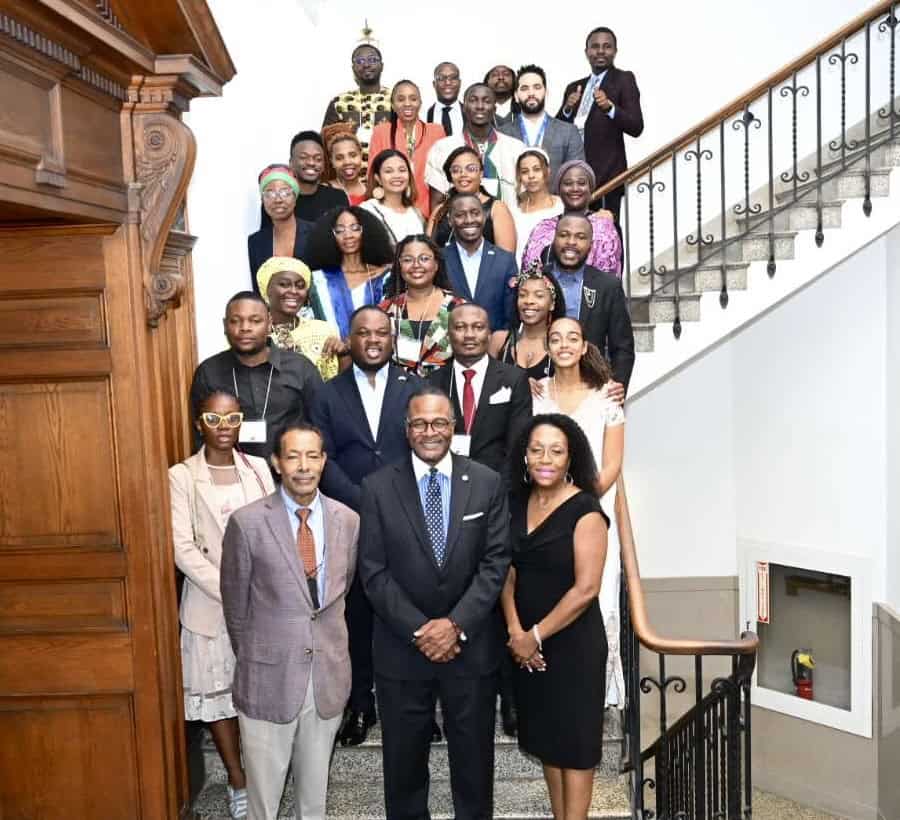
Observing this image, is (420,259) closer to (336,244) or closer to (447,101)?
(336,244)

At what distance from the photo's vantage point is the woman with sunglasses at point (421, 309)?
177 inches

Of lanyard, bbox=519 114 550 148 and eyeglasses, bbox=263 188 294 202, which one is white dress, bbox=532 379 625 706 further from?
lanyard, bbox=519 114 550 148

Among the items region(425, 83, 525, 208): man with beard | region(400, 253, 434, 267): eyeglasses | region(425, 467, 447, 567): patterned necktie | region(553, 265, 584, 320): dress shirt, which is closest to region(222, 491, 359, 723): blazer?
region(425, 467, 447, 567): patterned necktie

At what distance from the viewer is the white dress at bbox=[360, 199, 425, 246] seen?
523 cm

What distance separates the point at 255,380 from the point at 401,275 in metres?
0.89

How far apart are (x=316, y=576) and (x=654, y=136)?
6793mm

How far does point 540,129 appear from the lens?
6254 millimetres

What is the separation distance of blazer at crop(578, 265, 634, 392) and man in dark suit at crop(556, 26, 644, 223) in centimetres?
200

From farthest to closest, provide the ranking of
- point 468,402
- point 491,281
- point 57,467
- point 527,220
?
point 527,220, point 491,281, point 468,402, point 57,467

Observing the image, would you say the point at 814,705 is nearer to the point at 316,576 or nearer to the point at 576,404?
the point at 576,404

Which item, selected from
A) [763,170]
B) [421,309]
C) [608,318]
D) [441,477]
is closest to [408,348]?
[421,309]

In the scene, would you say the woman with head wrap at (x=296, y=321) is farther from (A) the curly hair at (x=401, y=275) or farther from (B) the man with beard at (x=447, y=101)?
(B) the man with beard at (x=447, y=101)

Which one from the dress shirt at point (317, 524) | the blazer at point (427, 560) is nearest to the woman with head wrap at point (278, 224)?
the dress shirt at point (317, 524)

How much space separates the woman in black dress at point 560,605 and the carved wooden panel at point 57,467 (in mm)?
1394
